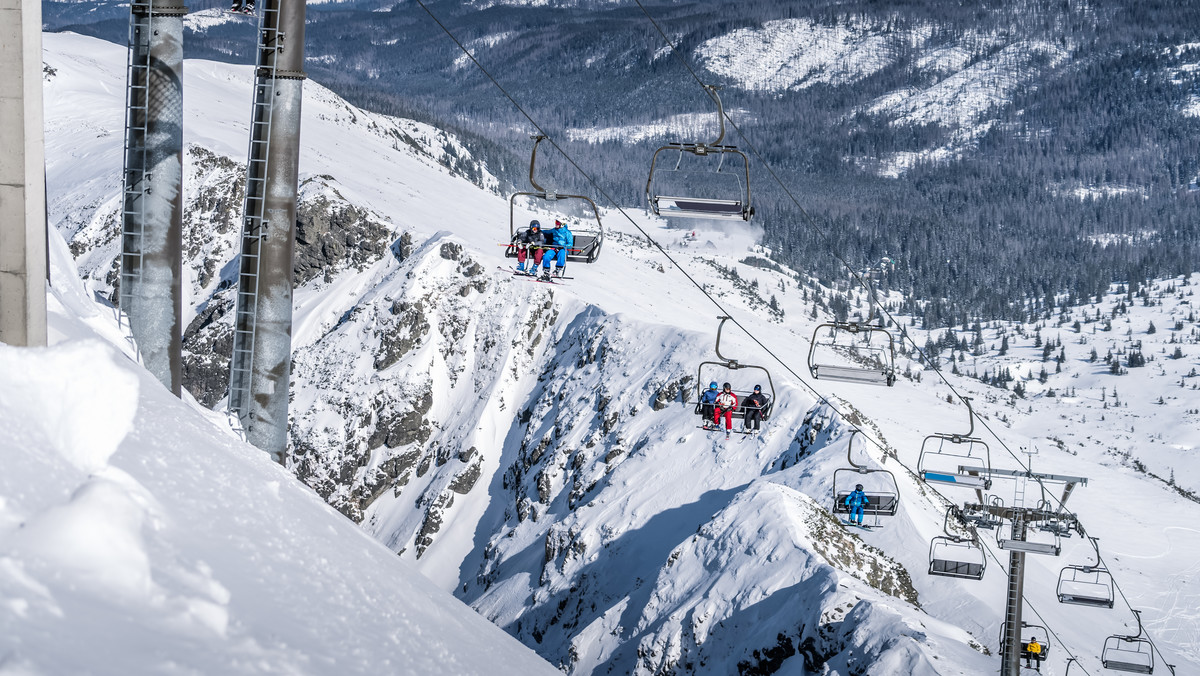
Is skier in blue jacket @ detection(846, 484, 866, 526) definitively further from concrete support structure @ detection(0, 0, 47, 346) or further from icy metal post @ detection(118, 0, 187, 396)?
concrete support structure @ detection(0, 0, 47, 346)

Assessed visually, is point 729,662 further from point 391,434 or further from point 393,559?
point 391,434

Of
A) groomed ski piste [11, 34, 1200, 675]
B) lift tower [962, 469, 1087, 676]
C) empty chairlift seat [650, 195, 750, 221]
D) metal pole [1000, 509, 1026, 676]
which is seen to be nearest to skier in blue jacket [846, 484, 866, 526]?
groomed ski piste [11, 34, 1200, 675]

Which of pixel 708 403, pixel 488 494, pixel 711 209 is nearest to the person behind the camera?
pixel 711 209

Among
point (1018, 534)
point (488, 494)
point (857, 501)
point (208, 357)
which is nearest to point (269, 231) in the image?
point (1018, 534)

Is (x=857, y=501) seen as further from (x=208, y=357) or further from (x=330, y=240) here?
(x=330, y=240)

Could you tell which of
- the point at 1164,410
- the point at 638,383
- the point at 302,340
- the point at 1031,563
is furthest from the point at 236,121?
the point at 1164,410

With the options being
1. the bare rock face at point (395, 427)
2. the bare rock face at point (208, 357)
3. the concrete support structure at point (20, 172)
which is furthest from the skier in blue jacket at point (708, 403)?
the bare rock face at point (208, 357)

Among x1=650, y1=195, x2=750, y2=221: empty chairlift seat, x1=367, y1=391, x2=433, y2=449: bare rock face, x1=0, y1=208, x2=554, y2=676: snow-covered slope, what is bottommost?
x1=367, y1=391, x2=433, y2=449: bare rock face

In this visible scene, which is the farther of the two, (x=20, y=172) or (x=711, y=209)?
(x=711, y=209)
